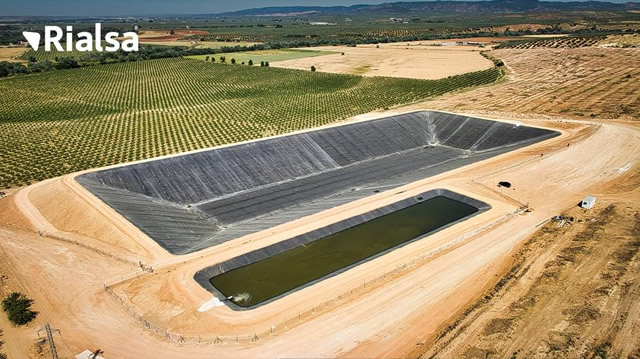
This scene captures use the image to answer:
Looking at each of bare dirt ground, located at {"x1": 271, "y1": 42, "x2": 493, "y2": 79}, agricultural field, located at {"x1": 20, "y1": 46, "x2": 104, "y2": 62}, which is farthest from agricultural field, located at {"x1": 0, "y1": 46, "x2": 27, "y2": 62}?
bare dirt ground, located at {"x1": 271, "y1": 42, "x2": 493, "y2": 79}

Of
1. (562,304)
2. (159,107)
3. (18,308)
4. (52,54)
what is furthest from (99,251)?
(52,54)

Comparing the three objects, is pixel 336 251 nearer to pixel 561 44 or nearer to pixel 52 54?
pixel 561 44

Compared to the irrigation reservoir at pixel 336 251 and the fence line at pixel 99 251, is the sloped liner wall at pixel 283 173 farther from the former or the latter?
the irrigation reservoir at pixel 336 251

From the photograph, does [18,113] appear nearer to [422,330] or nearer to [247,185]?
[247,185]

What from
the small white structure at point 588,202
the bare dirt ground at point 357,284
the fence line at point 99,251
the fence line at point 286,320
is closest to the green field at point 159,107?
the bare dirt ground at point 357,284

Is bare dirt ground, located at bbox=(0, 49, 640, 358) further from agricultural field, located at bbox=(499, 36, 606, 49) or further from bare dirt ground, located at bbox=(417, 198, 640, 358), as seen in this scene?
agricultural field, located at bbox=(499, 36, 606, 49)

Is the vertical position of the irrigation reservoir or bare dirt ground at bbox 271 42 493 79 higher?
bare dirt ground at bbox 271 42 493 79
